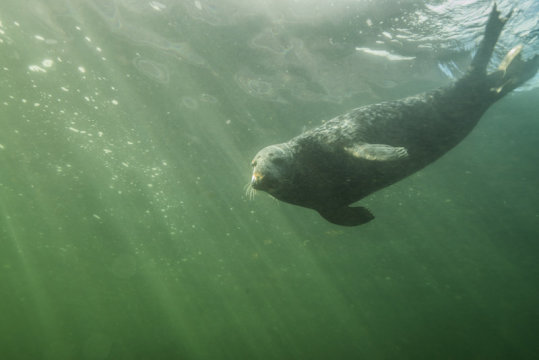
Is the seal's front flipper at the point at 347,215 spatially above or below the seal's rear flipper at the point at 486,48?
below

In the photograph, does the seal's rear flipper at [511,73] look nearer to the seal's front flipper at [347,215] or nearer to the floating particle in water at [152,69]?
the seal's front flipper at [347,215]

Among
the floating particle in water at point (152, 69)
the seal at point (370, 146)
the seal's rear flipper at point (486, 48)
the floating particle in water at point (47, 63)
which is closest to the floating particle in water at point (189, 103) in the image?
the floating particle in water at point (152, 69)

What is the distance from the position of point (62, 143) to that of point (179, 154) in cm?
505

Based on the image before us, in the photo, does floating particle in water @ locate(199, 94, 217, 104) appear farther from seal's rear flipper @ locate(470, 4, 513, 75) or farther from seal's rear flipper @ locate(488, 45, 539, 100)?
seal's rear flipper @ locate(488, 45, 539, 100)

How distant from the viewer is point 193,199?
1691cm

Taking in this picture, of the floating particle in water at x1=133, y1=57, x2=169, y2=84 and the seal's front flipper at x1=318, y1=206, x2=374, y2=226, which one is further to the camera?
the floating particle in water at x1=133, y1=57, x2=169, y2=84

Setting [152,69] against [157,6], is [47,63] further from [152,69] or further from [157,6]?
[157,6]

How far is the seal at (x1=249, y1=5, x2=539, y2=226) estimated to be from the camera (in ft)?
12.0

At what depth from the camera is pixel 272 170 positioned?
3398 millimetres

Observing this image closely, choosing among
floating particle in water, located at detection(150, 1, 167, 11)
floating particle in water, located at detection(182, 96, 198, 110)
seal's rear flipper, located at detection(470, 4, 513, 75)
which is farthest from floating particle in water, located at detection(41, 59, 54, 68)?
seal's rear flipper, located at detection(470, 4, 513, 75)

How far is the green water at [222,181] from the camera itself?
307 inches

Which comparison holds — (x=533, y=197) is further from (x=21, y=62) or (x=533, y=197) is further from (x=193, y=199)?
(x=21, y=62)

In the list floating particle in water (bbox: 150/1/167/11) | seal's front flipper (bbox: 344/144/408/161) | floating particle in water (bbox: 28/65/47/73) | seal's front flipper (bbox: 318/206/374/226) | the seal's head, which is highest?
floating particle in water (bbox: 28/65/47/73)

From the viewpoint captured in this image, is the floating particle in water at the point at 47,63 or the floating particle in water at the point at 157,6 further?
the floating particle in water at the point at 47,63
